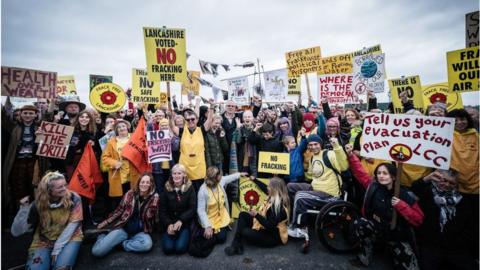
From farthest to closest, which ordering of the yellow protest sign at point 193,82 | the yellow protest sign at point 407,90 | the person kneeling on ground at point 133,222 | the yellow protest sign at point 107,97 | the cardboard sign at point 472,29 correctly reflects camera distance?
1. the yellow protest sign at point 193,82
2. the yellow protest sign at point 407,90
3. the yellow protest sign at point 107,97
4. the cardboard sign at point 472,29
5. the person kneeling on ground at point 133,222

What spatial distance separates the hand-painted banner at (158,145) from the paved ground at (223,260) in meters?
1.70

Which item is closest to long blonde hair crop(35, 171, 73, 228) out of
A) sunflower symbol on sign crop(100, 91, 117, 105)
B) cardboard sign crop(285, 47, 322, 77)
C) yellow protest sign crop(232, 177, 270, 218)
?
yellow protest sign crop(232, 177, 270, 218)

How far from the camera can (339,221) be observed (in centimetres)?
436

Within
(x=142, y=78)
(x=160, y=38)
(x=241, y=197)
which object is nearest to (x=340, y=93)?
(x=241, y=197)

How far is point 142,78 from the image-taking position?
789 centimetres

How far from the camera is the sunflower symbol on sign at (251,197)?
17.4 ft

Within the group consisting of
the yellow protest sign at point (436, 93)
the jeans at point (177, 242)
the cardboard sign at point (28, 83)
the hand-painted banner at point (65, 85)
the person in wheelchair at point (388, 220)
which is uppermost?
the hand-painted banner at point (65, 85)

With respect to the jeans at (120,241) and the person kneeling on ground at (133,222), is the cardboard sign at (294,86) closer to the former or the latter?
the person kneeling on ground at (133,222)

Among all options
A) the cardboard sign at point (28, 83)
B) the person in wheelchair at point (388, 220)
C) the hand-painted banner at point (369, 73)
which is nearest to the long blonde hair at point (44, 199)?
the cardboard sign at point (28, 83)

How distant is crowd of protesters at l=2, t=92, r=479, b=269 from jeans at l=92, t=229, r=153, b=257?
17mm

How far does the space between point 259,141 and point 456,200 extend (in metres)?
3.51

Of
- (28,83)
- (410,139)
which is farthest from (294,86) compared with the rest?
(28,83)

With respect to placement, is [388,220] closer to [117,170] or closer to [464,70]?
[464,70]

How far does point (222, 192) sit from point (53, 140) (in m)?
3.28
